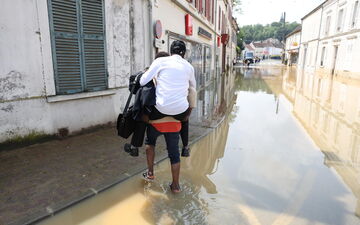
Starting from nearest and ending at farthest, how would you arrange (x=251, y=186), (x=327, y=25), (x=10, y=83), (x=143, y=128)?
(x=143, y=128) < (x=251, y=186) < (x=10, y=83) < (x=327, y=25)

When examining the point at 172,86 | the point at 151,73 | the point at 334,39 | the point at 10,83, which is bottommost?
the point at 10,83

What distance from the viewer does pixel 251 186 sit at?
128 inches

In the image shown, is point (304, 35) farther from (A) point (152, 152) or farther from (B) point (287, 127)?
(A) point (152, 152)

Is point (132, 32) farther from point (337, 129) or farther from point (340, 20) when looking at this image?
point (340, 20)

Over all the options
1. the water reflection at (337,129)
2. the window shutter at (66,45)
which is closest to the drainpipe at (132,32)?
the window shutter at (66,45)

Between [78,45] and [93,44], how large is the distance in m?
0.34

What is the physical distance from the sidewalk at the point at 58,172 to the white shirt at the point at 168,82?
1.23m

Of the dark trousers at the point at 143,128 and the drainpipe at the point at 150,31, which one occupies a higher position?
the drainpipe at the point at 150,31

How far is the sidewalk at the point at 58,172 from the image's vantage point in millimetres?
2592

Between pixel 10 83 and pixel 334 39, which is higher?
pixel 334 39

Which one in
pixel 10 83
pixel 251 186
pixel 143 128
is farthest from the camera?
pixel 10 83

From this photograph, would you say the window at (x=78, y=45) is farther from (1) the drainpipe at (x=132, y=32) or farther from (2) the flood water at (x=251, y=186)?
(2) the flood water at (x=251, y=186)

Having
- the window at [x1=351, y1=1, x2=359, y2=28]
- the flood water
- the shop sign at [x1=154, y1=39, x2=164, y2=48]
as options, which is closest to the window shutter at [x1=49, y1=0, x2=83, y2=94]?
the shop sign at [x1=154, y1=39, x2=164, y2=48]

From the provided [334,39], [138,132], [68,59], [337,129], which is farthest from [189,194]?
[334,39]
